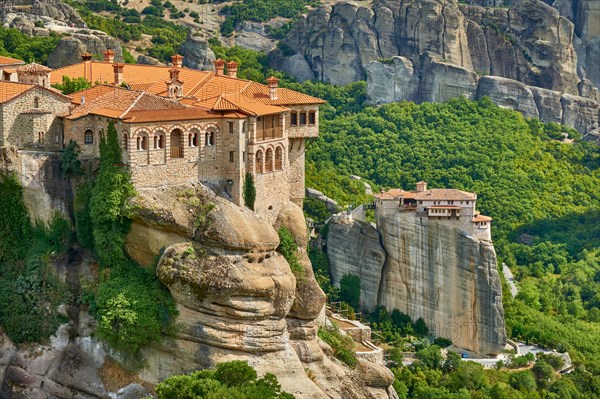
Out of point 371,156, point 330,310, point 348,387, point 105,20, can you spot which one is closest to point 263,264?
point 348,387

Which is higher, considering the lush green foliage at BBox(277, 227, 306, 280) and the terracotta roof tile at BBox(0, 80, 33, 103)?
the terracotta roof tile at BBox(0, 80, 33, 103)

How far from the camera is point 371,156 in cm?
10888

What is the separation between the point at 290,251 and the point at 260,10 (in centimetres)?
7402

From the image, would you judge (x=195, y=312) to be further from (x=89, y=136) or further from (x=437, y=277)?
(x=437, y=277)

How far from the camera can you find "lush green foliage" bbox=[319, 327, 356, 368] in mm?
68125

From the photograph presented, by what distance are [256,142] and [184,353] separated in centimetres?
858

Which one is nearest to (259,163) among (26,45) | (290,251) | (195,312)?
(290,251)

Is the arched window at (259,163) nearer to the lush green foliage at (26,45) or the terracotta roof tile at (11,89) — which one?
the terracotta roof tile at (11,89)

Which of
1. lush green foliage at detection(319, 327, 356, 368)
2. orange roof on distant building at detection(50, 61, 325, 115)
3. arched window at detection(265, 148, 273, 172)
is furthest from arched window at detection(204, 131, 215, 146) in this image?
lush green foliage at detection(319, 327, 356, 368)

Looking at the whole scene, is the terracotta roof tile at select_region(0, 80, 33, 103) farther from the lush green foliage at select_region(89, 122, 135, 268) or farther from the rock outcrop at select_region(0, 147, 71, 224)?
the lush green foliage at select_region(89, 122, 135, 268)

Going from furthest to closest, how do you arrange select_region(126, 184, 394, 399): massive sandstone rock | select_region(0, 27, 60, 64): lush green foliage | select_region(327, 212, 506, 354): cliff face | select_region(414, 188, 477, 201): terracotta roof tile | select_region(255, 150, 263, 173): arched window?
select_region(0, 27, 60, 64): lush green foliage < select_region(327, 212, 506, 354): cliff face < select_region(414, 188, 477, 201): terracotta roof tile < select_region(255, 150, 263, 173): arched window < select_region(126, 184, 394, 399): massive sandstone rock

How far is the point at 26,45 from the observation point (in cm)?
8956

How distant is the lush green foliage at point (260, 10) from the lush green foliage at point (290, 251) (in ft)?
225

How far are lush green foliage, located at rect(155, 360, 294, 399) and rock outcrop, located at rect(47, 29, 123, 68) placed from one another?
28.7 meters
